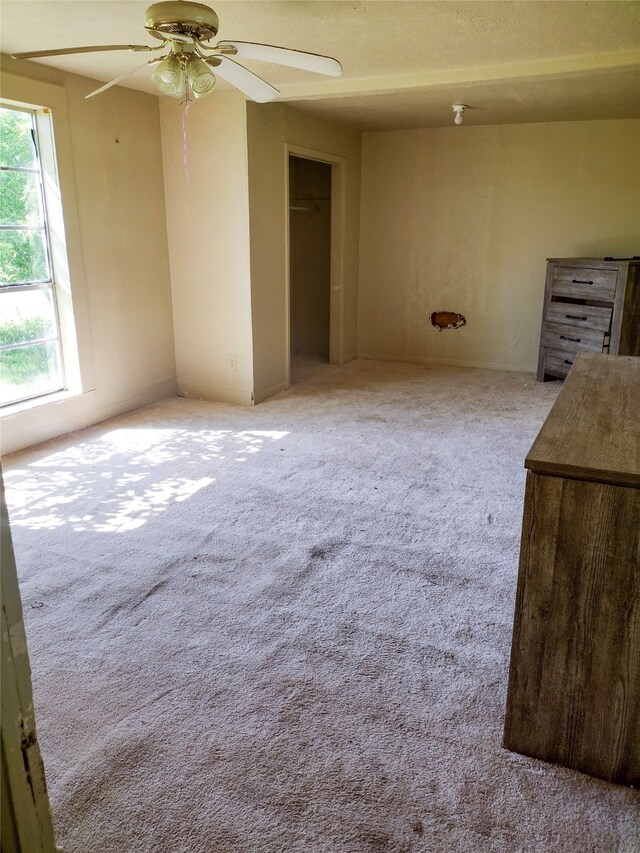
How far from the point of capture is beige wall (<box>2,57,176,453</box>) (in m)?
3.86

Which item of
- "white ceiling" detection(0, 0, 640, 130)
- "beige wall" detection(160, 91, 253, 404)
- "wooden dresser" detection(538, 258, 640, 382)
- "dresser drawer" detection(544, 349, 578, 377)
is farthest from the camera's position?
"dresser drawer" detection(544, 349, 578, 377)

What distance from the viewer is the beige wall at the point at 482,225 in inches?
214

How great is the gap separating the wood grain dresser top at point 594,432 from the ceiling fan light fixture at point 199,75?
1830 millimetres

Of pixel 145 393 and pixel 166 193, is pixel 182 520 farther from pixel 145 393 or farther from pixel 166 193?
pixel 166 193

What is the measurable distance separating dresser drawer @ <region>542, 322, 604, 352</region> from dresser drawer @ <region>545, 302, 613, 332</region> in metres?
0.04

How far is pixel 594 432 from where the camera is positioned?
1618 mm

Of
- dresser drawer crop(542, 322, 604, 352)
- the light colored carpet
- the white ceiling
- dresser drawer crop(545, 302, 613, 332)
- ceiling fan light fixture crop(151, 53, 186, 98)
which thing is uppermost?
the white ceiling

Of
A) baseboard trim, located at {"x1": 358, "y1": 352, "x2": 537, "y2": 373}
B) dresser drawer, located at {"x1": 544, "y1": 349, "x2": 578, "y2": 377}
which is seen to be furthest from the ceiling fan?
baseboard trim, located at {"x1": 358, "y1": 352, "x2": 537, "y2": 373}

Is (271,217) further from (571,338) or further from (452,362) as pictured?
(571,338)

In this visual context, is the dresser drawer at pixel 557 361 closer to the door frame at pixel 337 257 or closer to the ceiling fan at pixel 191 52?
the door frame at pixel 337 257

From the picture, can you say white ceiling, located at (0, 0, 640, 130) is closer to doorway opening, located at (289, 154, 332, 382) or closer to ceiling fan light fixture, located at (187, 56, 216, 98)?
ceiling fan light fixture, located at (187, 56, 216, 98)

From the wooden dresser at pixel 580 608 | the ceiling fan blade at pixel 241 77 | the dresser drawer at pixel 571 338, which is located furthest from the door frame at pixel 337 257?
the wooden dresser at pixel 580 608

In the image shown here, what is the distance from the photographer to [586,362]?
2494 mm

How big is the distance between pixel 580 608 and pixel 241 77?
2.59m
